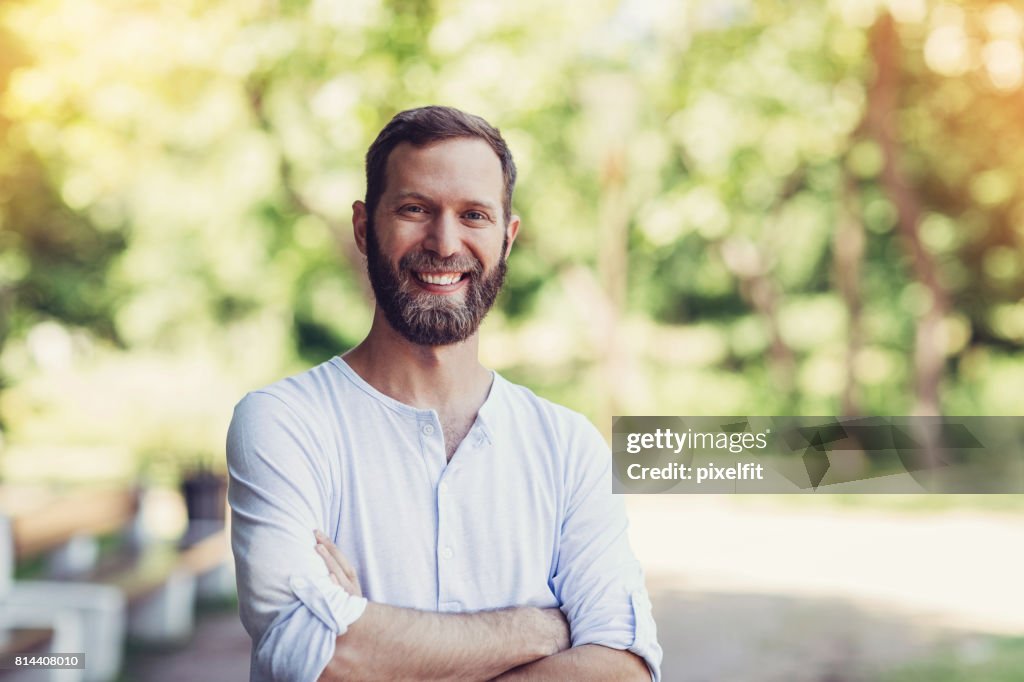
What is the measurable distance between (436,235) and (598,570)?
1.78 ft

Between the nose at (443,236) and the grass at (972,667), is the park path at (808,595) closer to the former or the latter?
the grass at (972,667)

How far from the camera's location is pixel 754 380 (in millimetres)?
14039

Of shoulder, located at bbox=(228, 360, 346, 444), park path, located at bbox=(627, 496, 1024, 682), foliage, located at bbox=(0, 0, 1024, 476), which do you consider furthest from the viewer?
foliage, located at bbox=(0, 0, 1024, 476)

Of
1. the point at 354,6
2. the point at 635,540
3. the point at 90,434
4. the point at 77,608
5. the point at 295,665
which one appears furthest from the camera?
the point at 90,434

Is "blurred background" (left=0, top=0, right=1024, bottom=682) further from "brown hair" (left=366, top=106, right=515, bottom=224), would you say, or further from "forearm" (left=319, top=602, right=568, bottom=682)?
"brown hair" (left=366, top=106, right=515, bottom=224)

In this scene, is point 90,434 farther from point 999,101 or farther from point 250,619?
point 250,619

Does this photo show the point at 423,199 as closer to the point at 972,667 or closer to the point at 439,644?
the point at 439,644

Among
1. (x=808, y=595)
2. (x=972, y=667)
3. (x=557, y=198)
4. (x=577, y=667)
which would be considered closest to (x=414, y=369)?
(x=577, y=667)

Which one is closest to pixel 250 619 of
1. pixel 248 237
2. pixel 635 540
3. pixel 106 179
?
pixel 635 540

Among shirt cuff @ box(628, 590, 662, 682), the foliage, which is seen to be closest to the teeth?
shirt cuff @ box(628, 590, 662, 682)

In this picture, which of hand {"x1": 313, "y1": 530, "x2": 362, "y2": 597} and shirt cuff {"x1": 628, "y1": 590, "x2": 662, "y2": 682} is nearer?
hand {"x1": 313, "y1": 530, "x2": 362, "y2": 597}

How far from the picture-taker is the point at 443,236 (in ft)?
5.50

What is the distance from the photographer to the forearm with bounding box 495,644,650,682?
1659mm

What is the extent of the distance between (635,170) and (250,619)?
10465 mm
